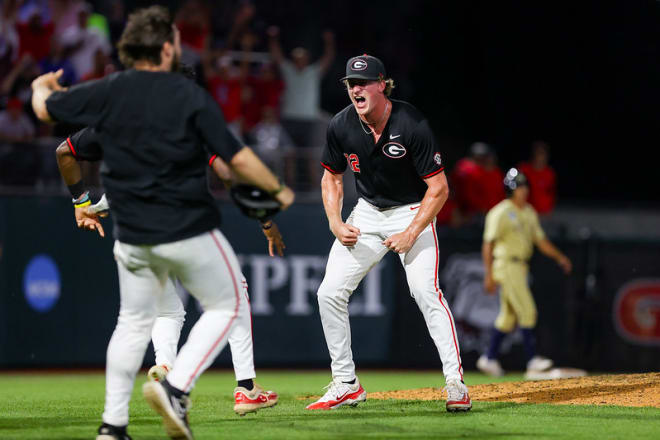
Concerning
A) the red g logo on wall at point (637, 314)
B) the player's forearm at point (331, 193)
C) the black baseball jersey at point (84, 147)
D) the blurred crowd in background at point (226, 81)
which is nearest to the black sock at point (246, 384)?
the player's forearm at point (331, 193)

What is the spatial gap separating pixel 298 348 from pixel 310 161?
2.68 meters

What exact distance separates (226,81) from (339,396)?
28.6 ft

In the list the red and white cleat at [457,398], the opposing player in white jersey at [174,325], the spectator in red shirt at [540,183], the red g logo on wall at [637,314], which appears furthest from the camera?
the spectator in red shirt at [540,183]

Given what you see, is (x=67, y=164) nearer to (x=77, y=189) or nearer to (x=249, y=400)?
(x=77, y=189)

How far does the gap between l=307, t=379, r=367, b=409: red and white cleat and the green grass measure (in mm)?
102

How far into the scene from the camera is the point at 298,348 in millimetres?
13570

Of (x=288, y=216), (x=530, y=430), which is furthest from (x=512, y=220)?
(x=530, y=430)

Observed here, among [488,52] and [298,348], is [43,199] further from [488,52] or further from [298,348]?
[488,52]

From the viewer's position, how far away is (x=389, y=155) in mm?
7066

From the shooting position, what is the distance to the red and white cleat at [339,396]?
708 cm

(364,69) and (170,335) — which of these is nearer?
(364,69)

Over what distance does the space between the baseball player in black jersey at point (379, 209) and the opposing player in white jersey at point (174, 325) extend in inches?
22.0

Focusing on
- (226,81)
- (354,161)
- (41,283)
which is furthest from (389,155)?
(226,81)

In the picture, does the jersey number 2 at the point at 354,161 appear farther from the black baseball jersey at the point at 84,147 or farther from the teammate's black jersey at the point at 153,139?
the teammate's black jersey at the point at 153,139
